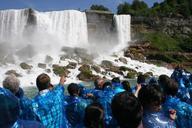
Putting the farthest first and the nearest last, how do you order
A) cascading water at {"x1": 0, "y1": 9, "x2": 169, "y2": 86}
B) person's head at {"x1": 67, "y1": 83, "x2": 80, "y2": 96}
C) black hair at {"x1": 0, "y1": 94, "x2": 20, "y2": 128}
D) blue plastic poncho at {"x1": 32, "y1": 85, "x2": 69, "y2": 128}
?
cascading water at {"x1": 0, "y1": 9, "x2": 169, "y2": 86} → person's head at {"x1": 67, "y1": 83, "x2": 80, "y2": 96} → blue plastic poncho at {"x1": 32, "y1": 85, "x2": 69, "y2": 128} → black hair at {"x1": 0, "y1": 94, "x2": 20, "y2": 128}

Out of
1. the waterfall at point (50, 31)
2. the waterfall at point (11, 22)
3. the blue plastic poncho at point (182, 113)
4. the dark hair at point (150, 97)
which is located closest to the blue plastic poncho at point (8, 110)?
the dark hair at point (150, 97)

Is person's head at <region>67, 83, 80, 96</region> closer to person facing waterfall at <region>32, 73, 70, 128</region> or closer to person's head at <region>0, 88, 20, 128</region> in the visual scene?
person facing waterfall at <region>32, 73, 70, 128</region>

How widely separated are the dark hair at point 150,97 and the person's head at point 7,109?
1647 millimetres

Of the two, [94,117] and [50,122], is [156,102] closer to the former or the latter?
[94,117]

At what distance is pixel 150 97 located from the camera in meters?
3.98

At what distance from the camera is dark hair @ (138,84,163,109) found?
156 inches

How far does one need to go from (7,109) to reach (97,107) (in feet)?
6.35

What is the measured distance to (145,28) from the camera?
78312 mm

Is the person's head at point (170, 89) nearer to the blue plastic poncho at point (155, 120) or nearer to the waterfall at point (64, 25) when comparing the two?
the blue plastic poncho at point (155, 120)

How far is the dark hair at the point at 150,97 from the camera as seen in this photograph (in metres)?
3.97

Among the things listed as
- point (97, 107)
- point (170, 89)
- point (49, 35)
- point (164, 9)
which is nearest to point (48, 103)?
point (97, 107)

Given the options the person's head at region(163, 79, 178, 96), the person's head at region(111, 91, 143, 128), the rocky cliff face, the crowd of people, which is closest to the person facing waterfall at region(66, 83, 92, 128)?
the crowd of people

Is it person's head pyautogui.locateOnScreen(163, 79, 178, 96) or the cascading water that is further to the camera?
the cascading water

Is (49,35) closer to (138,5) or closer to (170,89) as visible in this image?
(138,5)
